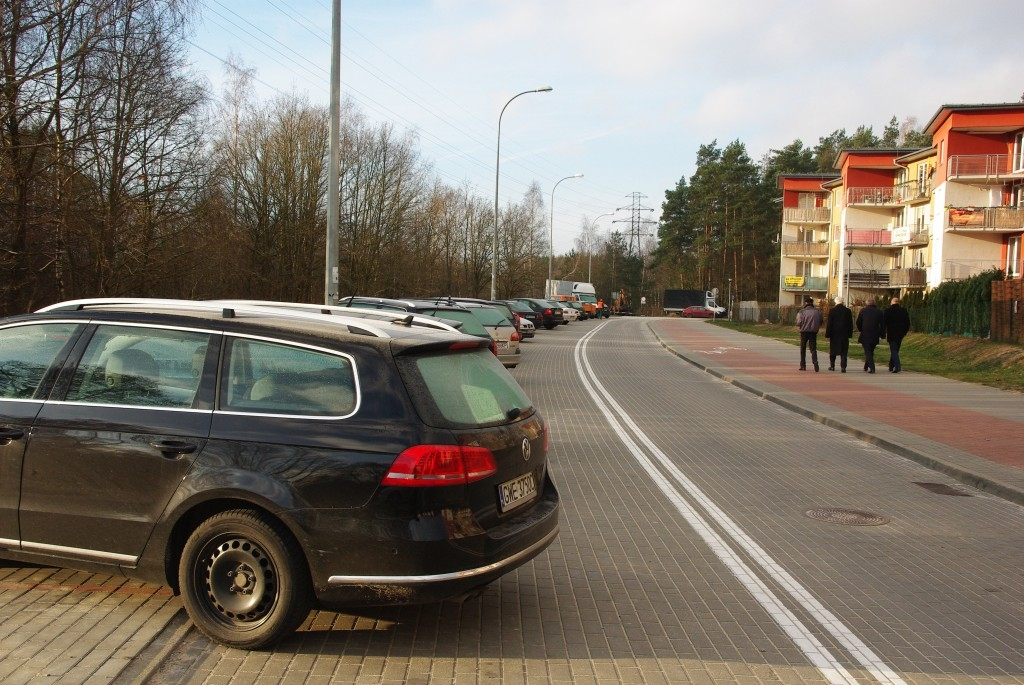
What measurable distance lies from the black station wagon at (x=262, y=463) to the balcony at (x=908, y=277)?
61.2 meters

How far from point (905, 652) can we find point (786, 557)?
6.03 ft

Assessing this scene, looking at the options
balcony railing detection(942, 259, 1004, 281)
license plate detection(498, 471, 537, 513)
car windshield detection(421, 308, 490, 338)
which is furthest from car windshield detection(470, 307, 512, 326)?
balcony railing detection(942, 259, 1004, 281)

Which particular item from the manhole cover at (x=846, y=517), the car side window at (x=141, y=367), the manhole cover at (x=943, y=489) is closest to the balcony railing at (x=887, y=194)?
the manhole cover at (x=943, y=489)

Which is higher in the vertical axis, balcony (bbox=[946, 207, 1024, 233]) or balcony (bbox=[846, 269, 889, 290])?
balcony (bbox=[946, 207, 1024, 233])

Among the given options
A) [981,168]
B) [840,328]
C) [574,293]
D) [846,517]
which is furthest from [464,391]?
[574,293]

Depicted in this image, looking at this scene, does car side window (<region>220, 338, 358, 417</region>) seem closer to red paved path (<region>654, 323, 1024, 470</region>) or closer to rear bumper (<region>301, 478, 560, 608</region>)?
rear bumper (<region>301, 478, 560, 608</region>)

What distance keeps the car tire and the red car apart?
8849cm

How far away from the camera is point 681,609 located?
525 centimetres

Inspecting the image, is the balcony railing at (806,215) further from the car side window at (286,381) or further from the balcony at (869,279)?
the car side window at (286,381)

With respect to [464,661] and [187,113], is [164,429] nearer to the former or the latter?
[464,661]

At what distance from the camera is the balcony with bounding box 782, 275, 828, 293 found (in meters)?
81.6

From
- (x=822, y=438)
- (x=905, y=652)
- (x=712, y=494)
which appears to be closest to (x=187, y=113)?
(x=822, y=438)

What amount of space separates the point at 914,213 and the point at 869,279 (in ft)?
20.3

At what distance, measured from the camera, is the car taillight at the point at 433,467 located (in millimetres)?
4199
